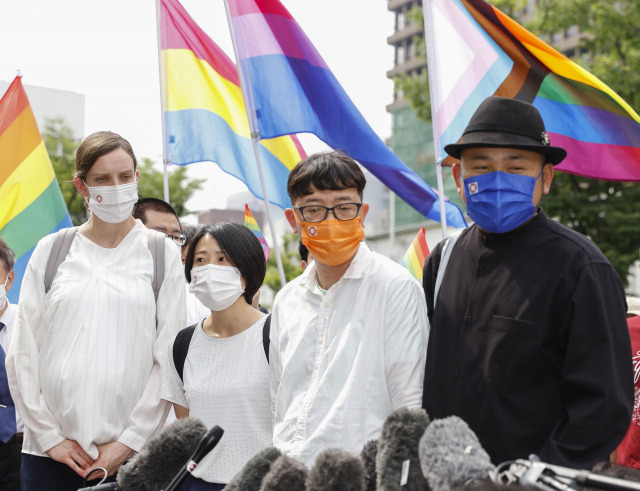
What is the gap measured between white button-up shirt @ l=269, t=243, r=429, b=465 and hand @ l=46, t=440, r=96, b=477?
1.04m

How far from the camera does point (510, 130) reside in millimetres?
2648

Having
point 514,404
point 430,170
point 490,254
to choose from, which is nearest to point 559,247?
point 490,254

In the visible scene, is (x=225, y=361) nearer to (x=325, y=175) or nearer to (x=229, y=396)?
(x=229, y=396)

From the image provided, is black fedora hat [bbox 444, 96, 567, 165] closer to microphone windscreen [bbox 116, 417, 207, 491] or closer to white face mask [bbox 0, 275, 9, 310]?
microphone windscreen [bbox 116, 417, 207, 491]

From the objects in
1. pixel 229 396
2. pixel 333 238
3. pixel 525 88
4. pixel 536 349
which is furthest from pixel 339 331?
pixel 525 88

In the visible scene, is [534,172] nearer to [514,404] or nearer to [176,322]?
[514,404]

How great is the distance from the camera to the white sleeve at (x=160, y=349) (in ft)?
11.2

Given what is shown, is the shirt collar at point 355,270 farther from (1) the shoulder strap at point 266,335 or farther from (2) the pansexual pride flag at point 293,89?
(2) the pansexual pride flag at point 293,89

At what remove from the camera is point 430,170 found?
4694 centimetres

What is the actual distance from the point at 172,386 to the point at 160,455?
141 cm

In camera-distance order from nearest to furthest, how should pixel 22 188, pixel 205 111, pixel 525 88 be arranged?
pixel 525 88 → pixel 22 188 → pixel 205 111

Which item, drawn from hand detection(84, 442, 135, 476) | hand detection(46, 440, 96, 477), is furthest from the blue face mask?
hand detection(46, 440, 96, 477)

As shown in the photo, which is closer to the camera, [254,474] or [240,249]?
[254,474]

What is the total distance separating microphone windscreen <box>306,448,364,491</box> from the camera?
1.60 metres
